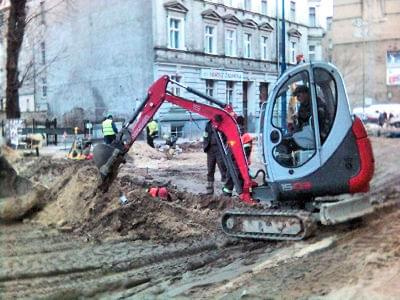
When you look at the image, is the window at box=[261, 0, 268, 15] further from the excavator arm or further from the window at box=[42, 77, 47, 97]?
the excavator arm

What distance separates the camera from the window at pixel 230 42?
1563 inches

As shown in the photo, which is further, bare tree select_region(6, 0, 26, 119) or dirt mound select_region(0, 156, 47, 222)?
bare tree select_region(6, 0, 26, 119)

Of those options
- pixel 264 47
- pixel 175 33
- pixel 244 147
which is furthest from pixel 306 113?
pixel 264 47

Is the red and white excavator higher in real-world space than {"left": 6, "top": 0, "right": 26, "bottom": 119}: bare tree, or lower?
lower

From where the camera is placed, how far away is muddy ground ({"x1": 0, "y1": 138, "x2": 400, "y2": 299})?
20.0 ft

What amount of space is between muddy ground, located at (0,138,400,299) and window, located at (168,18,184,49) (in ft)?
80.5

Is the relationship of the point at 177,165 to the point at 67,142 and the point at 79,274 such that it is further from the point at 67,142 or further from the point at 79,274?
the point at 79,274

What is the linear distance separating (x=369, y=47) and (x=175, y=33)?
2160 cm

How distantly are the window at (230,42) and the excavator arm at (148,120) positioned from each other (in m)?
30.5

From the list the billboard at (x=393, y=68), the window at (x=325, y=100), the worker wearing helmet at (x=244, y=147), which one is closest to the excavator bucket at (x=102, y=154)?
the worker wearing helmet at (x=244, y=147)

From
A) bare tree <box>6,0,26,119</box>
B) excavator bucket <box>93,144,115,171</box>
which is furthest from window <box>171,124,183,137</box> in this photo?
excavator bucket <box>93,144,115,171</box>

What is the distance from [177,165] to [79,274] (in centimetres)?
1297

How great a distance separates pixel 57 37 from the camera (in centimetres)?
4122

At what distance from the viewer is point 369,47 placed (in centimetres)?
4956
